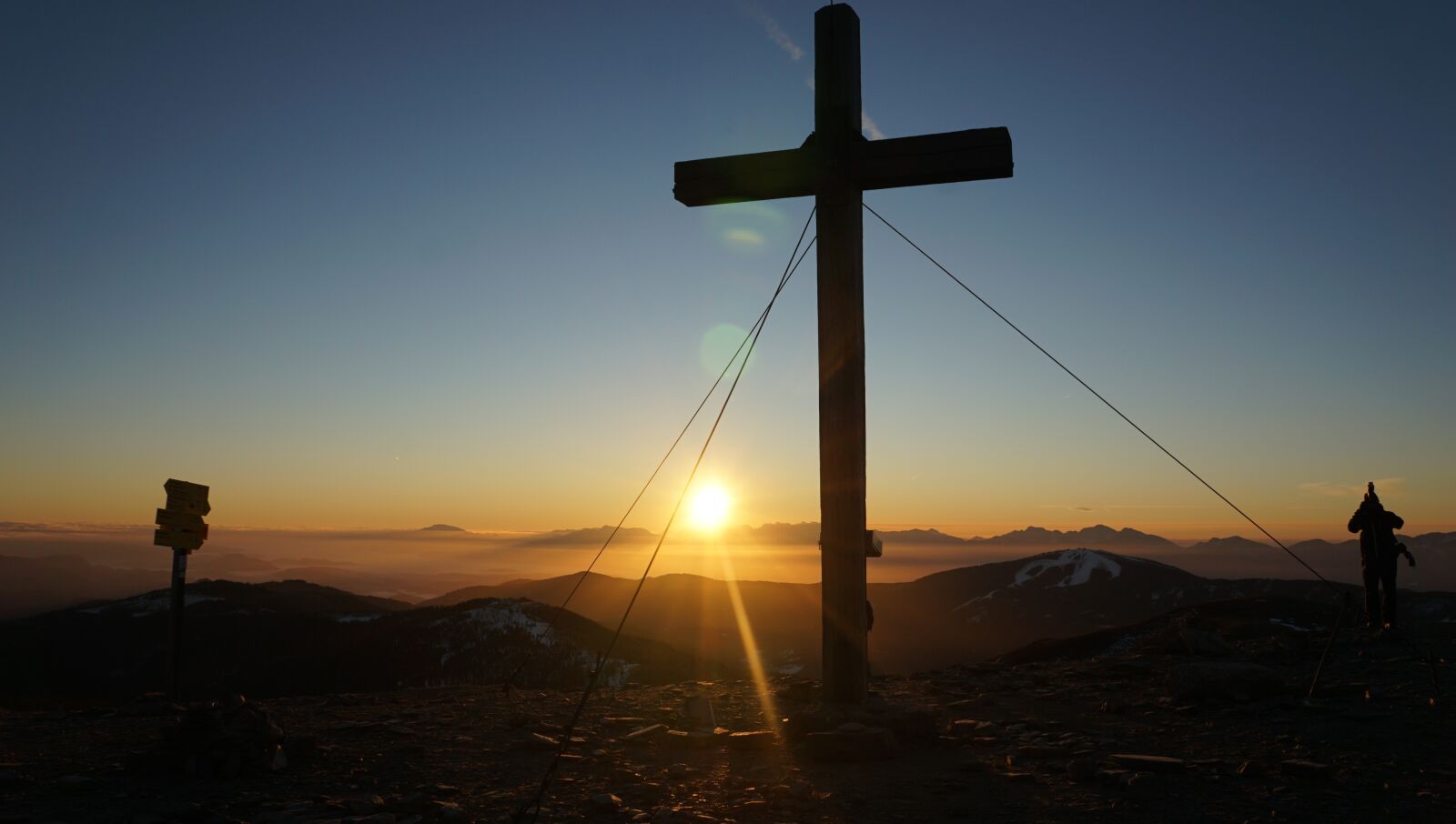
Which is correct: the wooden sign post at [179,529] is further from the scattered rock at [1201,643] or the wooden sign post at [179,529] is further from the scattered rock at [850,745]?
the scattered rock at [1201,643]

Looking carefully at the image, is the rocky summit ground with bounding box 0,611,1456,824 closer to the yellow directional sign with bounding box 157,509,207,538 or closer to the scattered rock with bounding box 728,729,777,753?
the scattered rock with bounding box 728,729,777,753

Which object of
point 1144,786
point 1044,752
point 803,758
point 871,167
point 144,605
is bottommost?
point 144,605

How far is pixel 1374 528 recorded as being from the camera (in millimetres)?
15617

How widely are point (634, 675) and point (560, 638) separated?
441 centimetres

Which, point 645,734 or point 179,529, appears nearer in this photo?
point 645,734

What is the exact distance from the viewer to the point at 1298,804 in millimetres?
6125

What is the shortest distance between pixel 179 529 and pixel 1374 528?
21387mm

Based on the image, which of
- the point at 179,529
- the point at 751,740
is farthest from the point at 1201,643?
the point at 179,529

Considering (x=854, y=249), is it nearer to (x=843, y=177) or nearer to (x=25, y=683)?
(x=843, y=177)

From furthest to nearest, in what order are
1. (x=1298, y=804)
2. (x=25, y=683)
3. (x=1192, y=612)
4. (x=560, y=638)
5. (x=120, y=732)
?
(x=25, y=683)
(x=560, y=638)
(x=1192, y=612)
(x=120, y=732)
(x=1298, y=804)

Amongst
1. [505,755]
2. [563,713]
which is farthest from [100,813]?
[563,713]

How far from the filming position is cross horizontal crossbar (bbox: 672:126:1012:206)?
8641 millimetres

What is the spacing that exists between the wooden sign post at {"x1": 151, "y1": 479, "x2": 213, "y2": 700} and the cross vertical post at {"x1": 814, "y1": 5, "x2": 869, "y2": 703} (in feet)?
37.6

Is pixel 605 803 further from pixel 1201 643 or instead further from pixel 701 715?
pixel 1201 643
